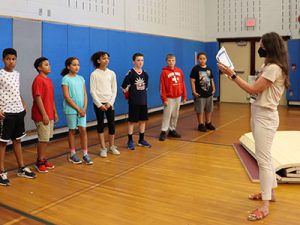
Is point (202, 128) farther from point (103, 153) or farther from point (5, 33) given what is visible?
point (5, 33)

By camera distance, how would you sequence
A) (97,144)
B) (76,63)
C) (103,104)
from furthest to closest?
(97,144)
(103,104)
(76,63)

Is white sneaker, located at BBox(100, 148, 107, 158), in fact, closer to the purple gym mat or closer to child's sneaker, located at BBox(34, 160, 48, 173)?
child's sneaker, located at BBox(34, 160, 48, 173)

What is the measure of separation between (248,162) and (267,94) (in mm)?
1721

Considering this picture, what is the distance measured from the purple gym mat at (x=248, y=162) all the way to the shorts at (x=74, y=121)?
81.3 inches

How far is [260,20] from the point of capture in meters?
9.80

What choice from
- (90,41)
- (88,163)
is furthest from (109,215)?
(90,41)

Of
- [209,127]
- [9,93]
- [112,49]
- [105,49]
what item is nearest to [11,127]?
[9,93]

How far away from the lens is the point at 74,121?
4.07 metres

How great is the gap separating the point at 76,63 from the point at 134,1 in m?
3.66

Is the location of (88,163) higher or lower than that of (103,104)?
lower

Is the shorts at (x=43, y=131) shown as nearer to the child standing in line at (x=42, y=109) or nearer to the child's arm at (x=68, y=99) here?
the child standing in line at (x=42, y=109)

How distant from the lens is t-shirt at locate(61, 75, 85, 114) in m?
4.03

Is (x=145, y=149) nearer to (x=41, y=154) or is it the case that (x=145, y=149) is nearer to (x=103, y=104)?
(x=103, y=104)

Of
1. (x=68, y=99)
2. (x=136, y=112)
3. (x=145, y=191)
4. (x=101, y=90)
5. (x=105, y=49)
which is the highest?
(x=105, y=49)
